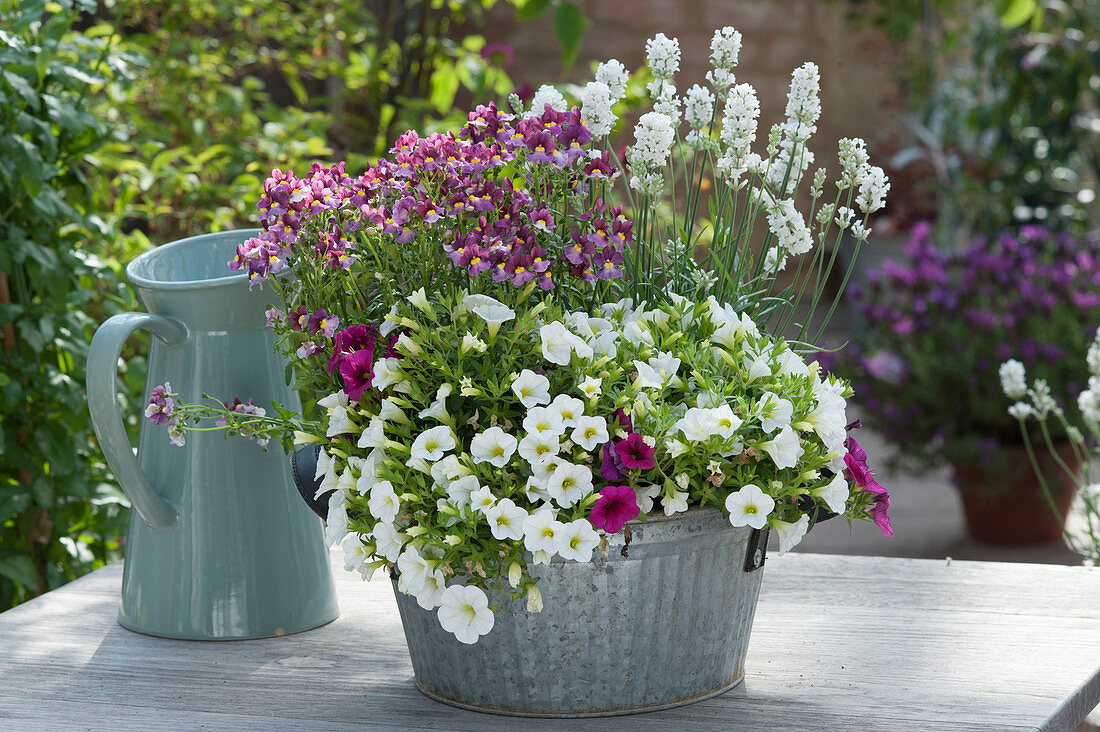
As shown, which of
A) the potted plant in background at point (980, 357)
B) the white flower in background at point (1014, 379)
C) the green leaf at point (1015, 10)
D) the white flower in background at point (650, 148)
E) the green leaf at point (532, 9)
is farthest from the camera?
the potted plant in background at point (980, 357)

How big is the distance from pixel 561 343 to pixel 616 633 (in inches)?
8.1

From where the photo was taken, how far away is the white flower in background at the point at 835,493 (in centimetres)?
77

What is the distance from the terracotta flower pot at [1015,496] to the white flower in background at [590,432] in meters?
2.36

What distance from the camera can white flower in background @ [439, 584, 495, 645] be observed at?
744mm

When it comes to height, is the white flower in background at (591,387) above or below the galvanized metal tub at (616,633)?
above

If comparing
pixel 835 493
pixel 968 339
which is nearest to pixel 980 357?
pixel 968 339

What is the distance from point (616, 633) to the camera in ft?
2.58

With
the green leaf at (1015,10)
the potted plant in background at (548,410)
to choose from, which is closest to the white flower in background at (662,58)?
the potted plant in background at (548,410)

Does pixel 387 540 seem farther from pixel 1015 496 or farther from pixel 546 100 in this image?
pixel 1015 496

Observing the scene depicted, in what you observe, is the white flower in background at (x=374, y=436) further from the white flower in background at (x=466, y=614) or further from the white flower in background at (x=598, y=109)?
the white flower in background at (x=598, y=109)

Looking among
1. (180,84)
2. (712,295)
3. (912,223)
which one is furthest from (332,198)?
(912,223)

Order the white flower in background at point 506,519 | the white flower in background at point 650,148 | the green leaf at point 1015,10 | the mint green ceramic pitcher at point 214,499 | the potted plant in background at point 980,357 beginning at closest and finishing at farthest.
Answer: the white flower in background at point 506,519
the white flower in background at point 650,148
the mint green ceramic pitcher at point 214,499
the green leaf at point 1015,10
the potted plant in background at point 980,357

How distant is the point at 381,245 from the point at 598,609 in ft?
0.98

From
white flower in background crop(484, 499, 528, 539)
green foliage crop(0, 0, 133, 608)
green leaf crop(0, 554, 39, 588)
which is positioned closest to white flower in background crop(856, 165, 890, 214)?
white flower in background crop(484, 499, 528, 539)
